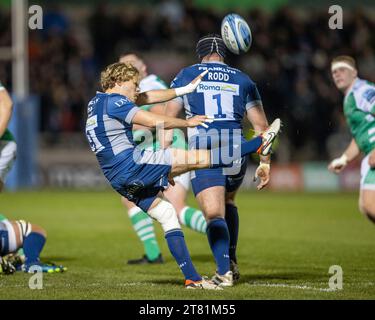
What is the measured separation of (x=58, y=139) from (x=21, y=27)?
122 inches

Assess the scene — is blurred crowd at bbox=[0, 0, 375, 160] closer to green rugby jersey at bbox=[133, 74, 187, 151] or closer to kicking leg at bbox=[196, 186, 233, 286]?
green rugby jersey at bbox=[133, 74, 187, 151]

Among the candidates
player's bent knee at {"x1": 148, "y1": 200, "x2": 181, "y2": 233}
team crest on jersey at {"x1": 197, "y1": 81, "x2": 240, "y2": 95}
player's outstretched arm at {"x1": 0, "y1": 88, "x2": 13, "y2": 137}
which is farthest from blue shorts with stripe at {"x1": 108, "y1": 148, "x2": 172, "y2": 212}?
player's outstretched arm at {"x1": 0, "y1": 88, "x2": 13, "y2": 137}

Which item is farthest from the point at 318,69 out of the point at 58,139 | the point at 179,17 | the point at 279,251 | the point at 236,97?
the point at 236,97

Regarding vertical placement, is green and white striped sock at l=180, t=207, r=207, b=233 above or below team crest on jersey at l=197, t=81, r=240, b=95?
below

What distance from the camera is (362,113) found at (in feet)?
29.4

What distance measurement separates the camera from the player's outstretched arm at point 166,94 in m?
8.00

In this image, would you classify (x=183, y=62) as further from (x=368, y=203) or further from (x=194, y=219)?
(x=368, y=203)

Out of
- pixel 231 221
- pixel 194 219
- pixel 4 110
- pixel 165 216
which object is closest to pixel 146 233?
pixel 194 219

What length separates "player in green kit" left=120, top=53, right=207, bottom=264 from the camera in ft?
35.2

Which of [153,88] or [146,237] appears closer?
[146,237]

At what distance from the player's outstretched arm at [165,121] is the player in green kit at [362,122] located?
1.90 meters

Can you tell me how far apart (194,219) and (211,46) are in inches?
108

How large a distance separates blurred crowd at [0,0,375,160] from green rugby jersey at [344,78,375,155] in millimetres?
13841
